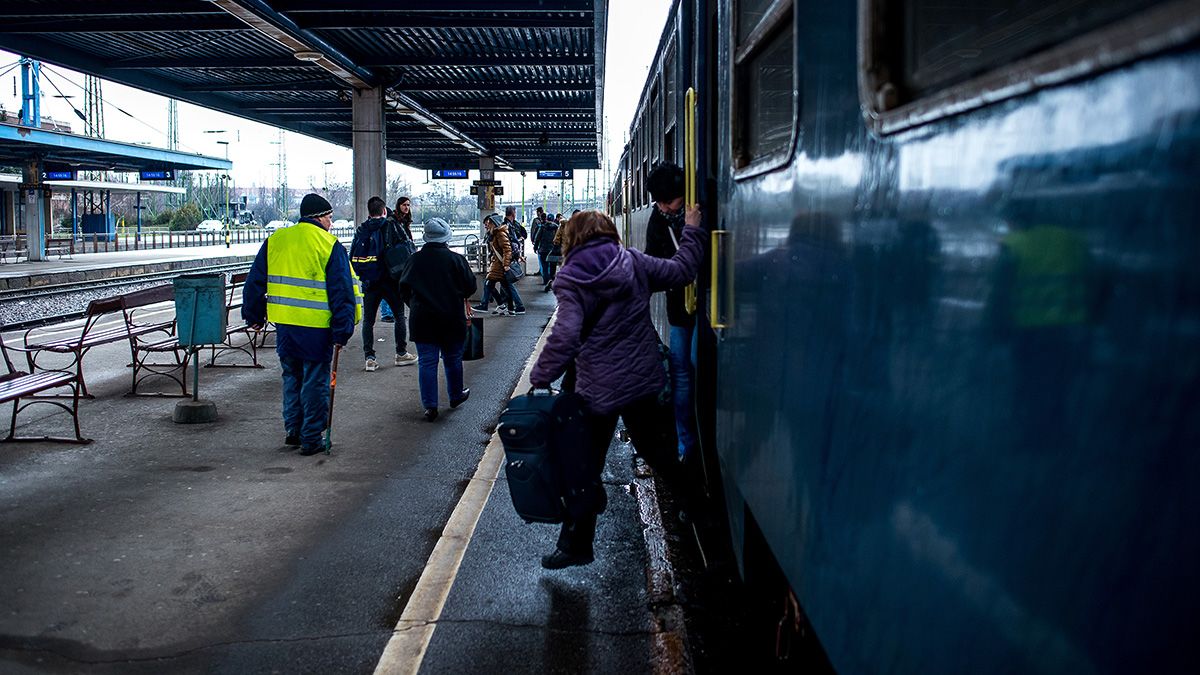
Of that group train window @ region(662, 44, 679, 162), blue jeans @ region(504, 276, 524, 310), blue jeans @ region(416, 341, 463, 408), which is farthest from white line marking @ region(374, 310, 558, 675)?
blue jeans @ region(504, 276, 524, 310)

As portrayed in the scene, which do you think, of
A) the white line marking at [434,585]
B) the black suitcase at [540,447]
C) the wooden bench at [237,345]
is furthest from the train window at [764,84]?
the wooden bench at [237,345]

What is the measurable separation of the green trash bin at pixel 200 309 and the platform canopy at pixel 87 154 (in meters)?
26.1

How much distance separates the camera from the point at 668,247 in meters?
5.88

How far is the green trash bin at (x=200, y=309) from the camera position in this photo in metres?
8.83

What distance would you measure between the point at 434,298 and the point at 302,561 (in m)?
3.65

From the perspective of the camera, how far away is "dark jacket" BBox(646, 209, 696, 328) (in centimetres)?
576

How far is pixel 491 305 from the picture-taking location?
20625mm

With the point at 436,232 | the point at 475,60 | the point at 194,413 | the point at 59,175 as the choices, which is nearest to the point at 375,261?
the point at 436,232

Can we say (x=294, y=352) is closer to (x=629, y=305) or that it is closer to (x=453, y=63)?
(x=629, y=305)

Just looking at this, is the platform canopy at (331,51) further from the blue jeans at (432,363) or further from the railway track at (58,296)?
the blue jeans at (432,363)

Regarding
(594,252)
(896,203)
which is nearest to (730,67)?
(594,252)

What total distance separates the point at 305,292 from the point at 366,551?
2402 mm

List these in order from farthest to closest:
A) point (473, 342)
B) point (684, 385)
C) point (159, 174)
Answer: point (159, 174)
point (473, 342)
point (684, 385)

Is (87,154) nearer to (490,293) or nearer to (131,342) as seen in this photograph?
(490,293)
